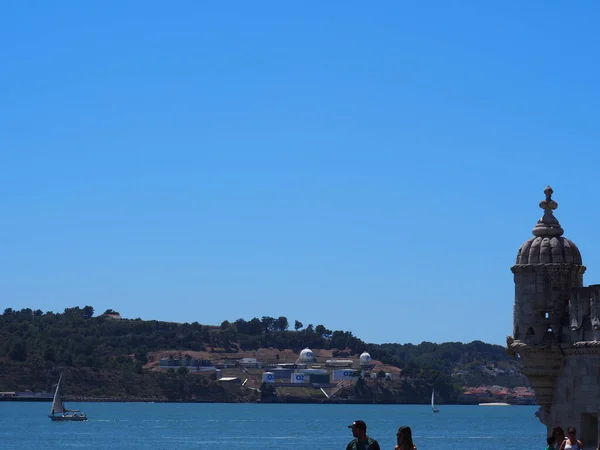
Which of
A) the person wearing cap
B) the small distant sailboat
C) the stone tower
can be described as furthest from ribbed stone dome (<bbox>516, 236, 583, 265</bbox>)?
the small distant sailboat

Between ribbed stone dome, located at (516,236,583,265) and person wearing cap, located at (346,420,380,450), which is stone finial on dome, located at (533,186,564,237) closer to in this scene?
ribbed stone dome, located at (516,236,583,265)

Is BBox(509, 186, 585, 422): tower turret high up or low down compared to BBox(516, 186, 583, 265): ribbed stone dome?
down

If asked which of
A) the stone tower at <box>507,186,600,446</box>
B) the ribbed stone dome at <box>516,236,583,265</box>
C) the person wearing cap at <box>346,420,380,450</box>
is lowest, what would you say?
the person wearing cap at <box>346,420,380,450</box>

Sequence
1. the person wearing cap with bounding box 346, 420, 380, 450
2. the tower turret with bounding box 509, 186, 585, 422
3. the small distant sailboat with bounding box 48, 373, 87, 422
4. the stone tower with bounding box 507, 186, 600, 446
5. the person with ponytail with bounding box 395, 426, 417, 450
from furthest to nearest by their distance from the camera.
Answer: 1. the small distant sailboat with bounding box 48, 373, 87, 422
2. the tower turret with bounding box 509, 186, 585, 422
3. the stone tower with bounding box 507, 186, 600, 446
4. the person wearing cap with bounding box 346, 420, 380, 450
5. the person with ponytail with bounding box 395, 426, 417, 450

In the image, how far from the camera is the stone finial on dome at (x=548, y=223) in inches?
1058

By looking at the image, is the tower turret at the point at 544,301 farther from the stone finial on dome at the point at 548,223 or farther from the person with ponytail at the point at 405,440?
the person with ponytail at the point at 405,440

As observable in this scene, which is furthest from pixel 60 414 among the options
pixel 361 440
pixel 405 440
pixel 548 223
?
pixel 405 440

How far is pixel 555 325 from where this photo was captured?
26.4 meters

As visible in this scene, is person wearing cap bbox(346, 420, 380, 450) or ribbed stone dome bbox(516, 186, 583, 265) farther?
ribbed stone dome bbox(516, 186, 583, 265)

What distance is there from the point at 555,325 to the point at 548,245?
1.68 metres

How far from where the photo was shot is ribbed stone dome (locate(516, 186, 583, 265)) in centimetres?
2655

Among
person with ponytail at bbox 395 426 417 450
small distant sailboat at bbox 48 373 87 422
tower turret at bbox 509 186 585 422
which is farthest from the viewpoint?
small distant sailboat at bbox 48 373 87 422

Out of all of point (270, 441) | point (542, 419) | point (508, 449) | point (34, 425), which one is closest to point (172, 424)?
point (34, 425)

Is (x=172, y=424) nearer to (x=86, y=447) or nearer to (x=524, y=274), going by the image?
(x=86, y=447)
